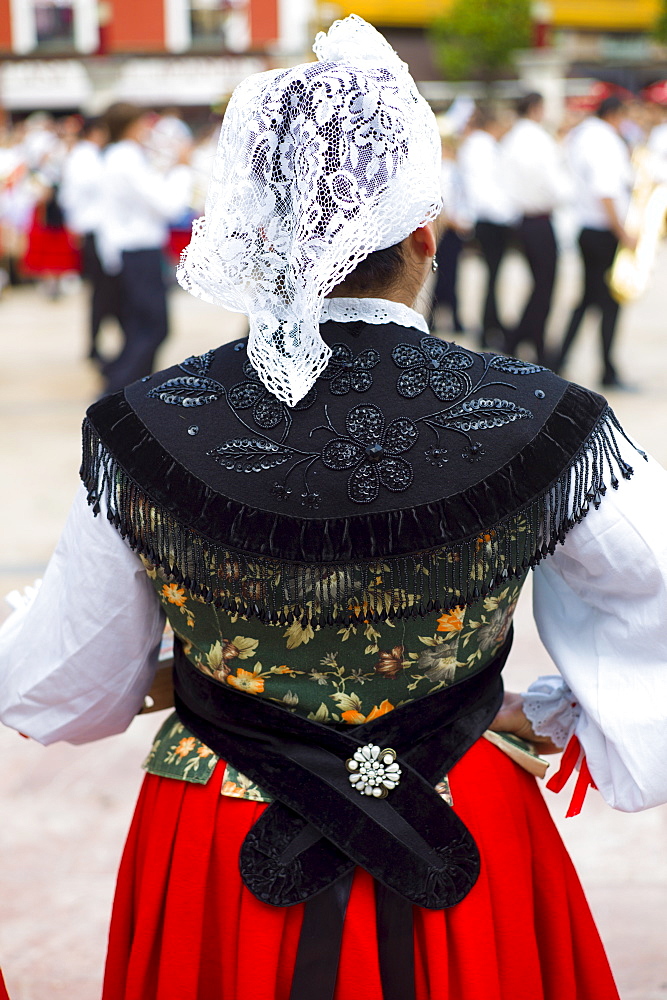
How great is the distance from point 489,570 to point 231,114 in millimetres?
542

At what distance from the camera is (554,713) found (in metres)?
1.39

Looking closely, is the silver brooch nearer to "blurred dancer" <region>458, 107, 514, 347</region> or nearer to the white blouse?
the white blouse

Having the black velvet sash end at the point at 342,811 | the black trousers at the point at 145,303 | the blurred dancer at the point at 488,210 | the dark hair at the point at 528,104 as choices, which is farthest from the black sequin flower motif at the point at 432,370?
the blurred dancer at the point at 488,210

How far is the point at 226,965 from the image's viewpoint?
1.29 metres

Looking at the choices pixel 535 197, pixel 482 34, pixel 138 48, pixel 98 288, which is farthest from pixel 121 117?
pixel 138 48

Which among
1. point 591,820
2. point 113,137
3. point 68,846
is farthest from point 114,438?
point 113,137

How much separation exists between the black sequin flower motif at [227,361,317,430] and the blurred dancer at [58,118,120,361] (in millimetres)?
5789

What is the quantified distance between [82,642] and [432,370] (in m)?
0.54

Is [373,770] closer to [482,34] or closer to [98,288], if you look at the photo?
[98,288]

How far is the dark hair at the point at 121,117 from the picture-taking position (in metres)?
5.84

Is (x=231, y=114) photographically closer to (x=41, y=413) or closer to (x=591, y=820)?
(x=591, y=820)

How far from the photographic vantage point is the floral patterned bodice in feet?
3.88

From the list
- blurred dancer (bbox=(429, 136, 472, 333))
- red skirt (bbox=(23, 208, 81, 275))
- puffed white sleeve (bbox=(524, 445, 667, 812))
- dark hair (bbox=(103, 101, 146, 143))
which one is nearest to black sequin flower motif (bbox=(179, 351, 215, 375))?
puffed white sleeve (bbox=(524, 445, 667, 812))

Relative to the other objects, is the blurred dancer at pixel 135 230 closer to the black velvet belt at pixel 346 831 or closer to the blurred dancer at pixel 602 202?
the blurred dancer at pixel 602 202
